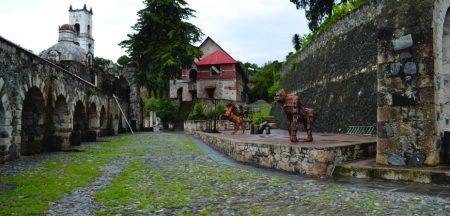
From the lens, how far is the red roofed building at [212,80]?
4900 centimetres

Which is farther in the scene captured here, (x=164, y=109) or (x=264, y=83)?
(x=264, y=83)

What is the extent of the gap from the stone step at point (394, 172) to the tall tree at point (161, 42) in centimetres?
3044

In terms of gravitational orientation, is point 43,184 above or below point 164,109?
below

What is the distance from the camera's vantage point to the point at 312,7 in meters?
31.1

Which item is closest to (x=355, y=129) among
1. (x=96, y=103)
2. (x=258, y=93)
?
(x=96, y=103)

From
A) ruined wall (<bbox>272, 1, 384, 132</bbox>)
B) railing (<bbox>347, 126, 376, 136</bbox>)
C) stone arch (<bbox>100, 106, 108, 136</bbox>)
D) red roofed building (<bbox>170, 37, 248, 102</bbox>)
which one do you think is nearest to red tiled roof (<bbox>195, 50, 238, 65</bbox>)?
red roofed building (<bbox>170, 37, 248, 102</bbox>)

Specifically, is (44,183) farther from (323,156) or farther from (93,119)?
(93,119)

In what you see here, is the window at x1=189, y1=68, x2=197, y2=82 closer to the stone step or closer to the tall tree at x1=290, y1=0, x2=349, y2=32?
the tall tree at x1=290, y1=0, x2=349, y2=32

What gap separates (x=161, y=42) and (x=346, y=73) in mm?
24384

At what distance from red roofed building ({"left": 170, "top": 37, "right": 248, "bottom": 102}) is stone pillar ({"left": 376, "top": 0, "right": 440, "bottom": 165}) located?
1637 inches

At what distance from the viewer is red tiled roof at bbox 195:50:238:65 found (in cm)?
4891

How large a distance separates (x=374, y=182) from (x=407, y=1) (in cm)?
317

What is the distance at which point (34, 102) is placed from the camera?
525 inches

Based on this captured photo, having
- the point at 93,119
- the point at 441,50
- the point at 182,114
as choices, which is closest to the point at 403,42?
the point at 441,50
